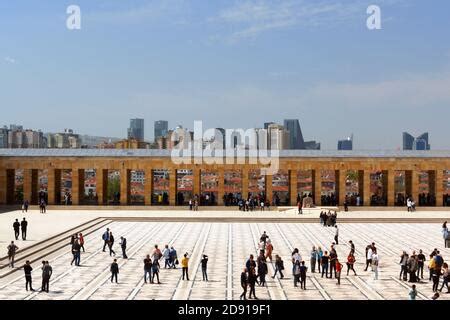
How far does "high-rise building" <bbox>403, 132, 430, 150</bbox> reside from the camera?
5787 inches

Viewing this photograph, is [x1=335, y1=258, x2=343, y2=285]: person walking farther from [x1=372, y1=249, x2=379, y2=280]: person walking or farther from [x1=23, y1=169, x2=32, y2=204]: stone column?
[x1=23, y1=169, x2=32, y2=204]: stone column

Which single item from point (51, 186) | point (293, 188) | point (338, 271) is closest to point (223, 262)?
point (338, 271)

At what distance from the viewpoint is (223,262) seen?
22.2m

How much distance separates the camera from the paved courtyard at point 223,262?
16797 millimetres

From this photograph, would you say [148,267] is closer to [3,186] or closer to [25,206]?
[25,206]

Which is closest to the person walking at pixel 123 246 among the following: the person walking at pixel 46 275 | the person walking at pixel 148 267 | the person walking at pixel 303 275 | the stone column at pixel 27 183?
the person walking at pixel 148 267

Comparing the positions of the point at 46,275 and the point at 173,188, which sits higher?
the point at 173,188

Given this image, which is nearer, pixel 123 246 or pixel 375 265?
pixel 375 265

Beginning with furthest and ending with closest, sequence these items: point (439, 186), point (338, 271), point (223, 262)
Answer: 1. point (439, 186)
2. point (223, 262)
3. point (338, 271)

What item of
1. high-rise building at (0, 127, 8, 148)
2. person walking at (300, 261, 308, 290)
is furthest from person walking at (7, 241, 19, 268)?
high-rise building at (0, 127, 8, 148)

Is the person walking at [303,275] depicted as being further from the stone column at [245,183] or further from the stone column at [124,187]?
the stone column at [124,187]

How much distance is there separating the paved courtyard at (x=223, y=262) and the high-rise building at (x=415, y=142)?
116m

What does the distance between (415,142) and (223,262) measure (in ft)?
434
